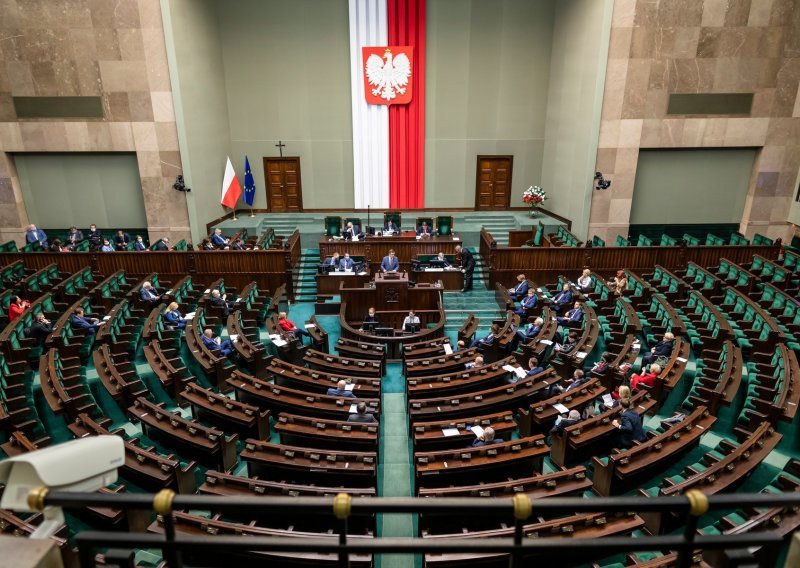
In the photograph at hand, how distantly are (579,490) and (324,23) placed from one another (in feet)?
56.3

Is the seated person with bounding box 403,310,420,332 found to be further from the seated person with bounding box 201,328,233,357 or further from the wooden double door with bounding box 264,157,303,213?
the wooden double door with bounding box 264,157,303,213

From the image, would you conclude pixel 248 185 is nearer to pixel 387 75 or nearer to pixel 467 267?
pixel 387 75

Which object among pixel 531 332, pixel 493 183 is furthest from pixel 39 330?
pixel 493 183

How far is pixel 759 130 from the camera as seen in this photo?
51.9ft

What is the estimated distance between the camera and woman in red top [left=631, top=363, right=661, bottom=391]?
7.52 metres

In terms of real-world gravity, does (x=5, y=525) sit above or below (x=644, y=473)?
above

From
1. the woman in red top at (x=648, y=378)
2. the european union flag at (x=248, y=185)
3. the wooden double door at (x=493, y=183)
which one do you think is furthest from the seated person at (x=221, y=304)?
the wooden double door at (x=493, y=183)

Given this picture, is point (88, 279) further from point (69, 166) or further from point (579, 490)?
point (579, 490)

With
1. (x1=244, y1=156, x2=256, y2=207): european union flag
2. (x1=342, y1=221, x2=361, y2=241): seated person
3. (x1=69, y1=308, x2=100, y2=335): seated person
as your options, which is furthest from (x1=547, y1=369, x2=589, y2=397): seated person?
(x1=244, y1=156, x2=256, y2=207): european union flag

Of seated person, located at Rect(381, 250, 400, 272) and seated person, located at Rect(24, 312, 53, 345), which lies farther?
seated person, located at Rect(381, 250, 400, 272)

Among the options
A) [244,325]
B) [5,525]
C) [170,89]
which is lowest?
[244,325]

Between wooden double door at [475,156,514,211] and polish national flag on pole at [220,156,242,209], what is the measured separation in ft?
28.6

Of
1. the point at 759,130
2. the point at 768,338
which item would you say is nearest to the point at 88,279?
the point at 768,338

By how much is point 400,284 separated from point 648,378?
5.73m
